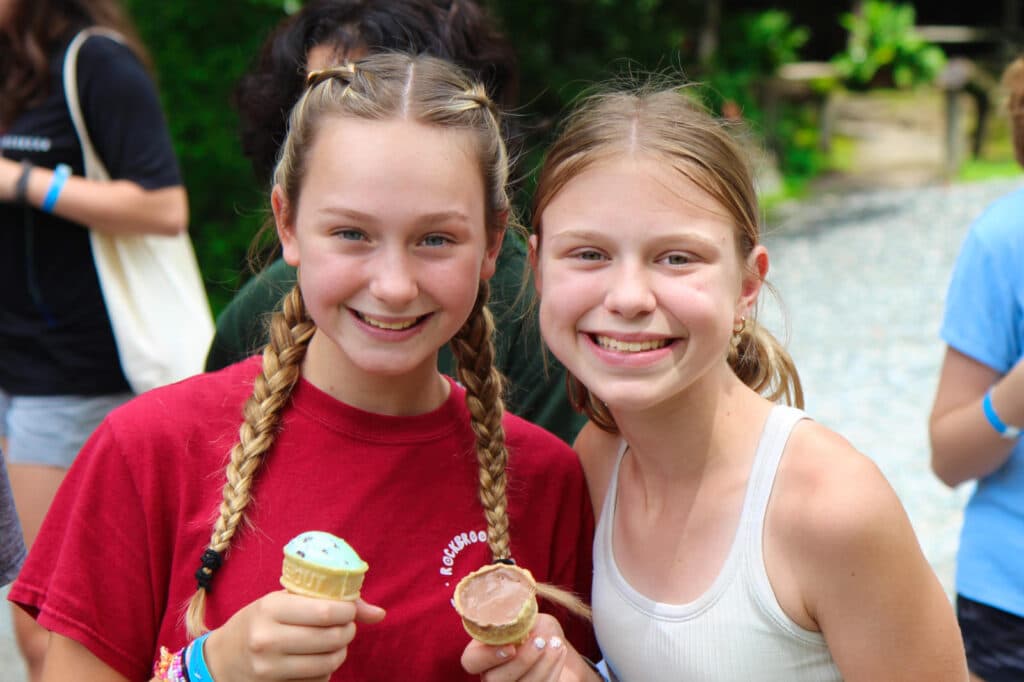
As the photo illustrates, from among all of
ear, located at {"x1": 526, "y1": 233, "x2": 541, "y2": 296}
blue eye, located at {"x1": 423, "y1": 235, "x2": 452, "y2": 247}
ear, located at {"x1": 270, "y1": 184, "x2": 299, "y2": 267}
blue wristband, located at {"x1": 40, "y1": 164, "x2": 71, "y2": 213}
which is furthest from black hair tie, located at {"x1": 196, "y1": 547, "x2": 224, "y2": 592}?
blue wristband, located at {"x1": 40, "y1": 164, "x2": 71, "y2": 213}

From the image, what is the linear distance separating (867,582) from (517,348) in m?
1.06

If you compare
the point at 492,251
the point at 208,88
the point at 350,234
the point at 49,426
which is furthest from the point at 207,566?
the point at 208,88

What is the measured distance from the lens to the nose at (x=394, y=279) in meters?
2.05

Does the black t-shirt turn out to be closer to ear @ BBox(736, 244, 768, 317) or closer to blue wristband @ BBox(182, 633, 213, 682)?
blue wristband @ BBox(182, 633, 213, 682)

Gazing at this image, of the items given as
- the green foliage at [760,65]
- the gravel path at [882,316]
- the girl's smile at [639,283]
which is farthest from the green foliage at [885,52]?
the girl's smile at [639,283]

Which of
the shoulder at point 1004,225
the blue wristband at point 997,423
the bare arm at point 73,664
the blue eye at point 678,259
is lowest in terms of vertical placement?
the bare arm at point 73,664

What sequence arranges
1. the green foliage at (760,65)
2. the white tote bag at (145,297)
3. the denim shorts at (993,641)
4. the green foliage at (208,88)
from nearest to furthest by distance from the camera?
the denim shorts at (993,641) < the white tote bag at (145,297) < the green foliage at (208,88) < the green foliage at (760,65)

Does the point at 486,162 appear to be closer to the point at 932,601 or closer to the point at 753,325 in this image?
the point at 753,325

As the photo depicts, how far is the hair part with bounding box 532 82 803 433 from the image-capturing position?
2.14 metres

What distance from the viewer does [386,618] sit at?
2.12m

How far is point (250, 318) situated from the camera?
9.46ft

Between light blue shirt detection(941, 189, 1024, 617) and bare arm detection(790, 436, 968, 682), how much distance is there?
869mm

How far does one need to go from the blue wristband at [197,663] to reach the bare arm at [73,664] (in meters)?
0.20

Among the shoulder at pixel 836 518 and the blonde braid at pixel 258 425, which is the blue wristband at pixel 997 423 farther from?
the blonde braid at pixel 258 425
